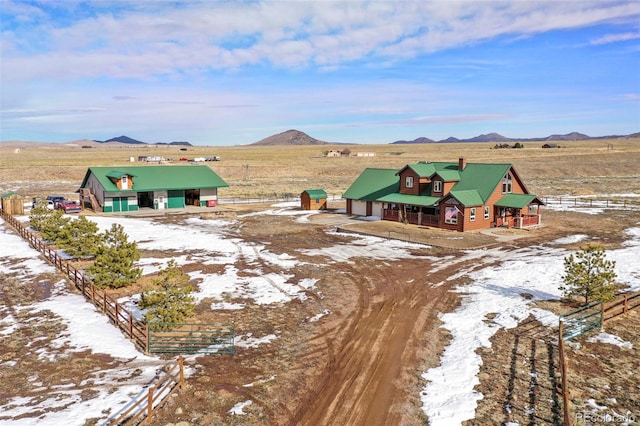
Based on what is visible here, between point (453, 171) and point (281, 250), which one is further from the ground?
point (453, 171)

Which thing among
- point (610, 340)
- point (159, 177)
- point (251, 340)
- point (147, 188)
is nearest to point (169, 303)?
point (251, 340)

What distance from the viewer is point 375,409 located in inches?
482

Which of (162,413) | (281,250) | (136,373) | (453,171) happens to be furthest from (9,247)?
(453,171)

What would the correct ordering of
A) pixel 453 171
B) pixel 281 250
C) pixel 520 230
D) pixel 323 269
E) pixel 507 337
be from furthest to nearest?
pixel 453 171 → pixel 520 230 → pixel 281 250 → pixel 323 269 → pixel 507 337

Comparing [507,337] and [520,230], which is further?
[520,230]

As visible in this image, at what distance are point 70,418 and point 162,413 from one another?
2.20 m

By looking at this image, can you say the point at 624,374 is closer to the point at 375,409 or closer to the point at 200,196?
the point at 375,409

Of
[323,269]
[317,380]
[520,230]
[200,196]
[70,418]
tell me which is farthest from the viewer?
[200,196]

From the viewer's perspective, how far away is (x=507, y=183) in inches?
1647

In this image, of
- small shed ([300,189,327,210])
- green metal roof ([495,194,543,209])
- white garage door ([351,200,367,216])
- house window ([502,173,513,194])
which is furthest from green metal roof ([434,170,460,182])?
small shed ([300,189,327,210])

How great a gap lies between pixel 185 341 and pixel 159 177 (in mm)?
42400

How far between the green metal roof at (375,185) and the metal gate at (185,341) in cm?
3114

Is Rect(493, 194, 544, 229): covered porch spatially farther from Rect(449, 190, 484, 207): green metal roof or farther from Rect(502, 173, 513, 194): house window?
Rect(449, 190, 484, 207): green metal roof

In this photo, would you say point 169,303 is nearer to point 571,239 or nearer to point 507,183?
point 571,239
